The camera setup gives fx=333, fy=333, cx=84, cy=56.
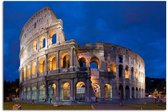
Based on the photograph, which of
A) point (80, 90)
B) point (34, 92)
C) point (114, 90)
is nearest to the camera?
point (80, 90)

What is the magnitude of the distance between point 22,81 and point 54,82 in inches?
352

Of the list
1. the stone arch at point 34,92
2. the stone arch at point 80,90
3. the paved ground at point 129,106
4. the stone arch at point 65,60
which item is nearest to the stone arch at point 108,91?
the stone arch at point 80,90

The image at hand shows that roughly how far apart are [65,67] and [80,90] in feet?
12.6

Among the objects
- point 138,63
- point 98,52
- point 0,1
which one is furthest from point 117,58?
point 0,1

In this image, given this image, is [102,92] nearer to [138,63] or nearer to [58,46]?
[58,46]

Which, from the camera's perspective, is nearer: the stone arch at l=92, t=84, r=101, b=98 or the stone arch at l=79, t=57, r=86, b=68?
the stone arch at l=92, t=84, r=101, b=98

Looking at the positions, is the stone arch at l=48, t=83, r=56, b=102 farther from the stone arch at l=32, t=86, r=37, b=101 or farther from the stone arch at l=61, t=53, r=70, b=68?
the stone arch at l=32, t=86, r=37, b=101

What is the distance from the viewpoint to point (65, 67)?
41.0 meters

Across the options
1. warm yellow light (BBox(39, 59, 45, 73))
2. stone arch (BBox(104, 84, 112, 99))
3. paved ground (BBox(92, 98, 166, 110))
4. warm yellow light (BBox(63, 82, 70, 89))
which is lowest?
paved ground (BBox(92, 98, 166, 110))

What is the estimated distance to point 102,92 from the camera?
133 ft

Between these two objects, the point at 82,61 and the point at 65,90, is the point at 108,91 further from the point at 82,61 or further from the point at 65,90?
the point at 65,90

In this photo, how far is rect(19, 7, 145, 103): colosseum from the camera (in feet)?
125

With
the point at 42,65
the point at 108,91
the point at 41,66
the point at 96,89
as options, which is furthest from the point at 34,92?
the point at 108,91

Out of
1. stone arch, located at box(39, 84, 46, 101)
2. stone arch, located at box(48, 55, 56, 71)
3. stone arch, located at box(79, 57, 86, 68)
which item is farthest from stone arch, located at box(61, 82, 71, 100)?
stone arch, located at box(79, 57, 86, 68)
